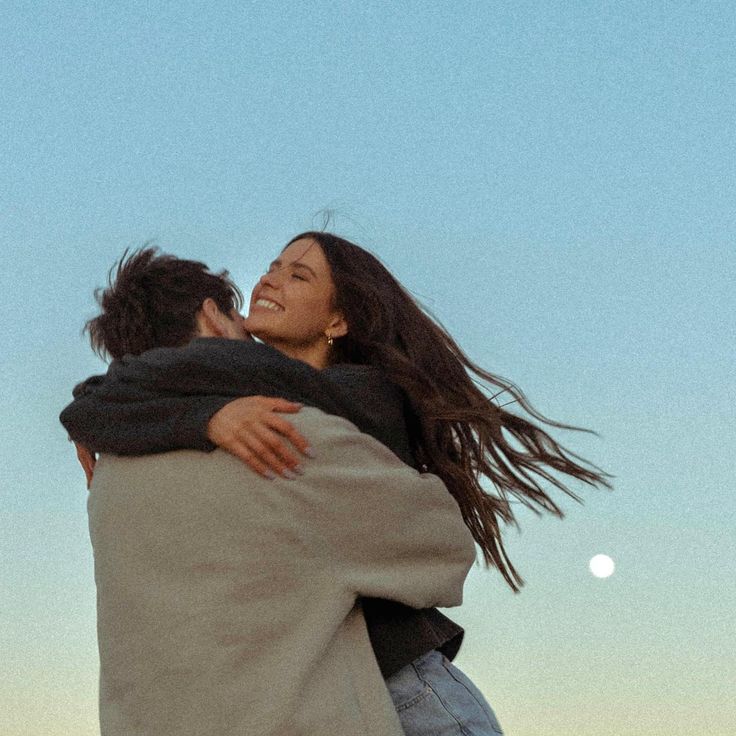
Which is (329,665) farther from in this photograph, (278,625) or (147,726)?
(147,726)

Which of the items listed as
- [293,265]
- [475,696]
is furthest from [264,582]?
[293,265]

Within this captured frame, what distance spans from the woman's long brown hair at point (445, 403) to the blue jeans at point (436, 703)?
78 centimetres

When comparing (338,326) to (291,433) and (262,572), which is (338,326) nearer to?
(291,433)

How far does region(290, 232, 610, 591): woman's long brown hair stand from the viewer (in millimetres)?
3535

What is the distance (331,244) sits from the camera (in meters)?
4.01

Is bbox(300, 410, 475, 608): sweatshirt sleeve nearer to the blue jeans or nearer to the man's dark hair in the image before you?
the blue jeans

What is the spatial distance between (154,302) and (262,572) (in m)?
1.28

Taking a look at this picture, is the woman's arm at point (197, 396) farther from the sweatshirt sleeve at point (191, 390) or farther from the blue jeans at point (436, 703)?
the blue jeans at point (436, 703)

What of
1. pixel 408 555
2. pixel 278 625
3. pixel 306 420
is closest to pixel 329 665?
pixel 278 625

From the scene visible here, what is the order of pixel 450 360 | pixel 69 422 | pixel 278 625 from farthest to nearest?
pixel 450 360
pixel 69 422
pixel 278 625

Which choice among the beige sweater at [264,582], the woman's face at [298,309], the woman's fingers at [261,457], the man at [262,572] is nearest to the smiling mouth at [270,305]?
the woman's face at [298,309]

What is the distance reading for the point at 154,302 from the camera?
12.0 feet

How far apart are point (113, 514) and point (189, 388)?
1.28ft

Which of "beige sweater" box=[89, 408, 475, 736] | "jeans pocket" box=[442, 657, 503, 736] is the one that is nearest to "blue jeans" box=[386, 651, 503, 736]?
"jeans pocket" box=[442, 657, 503, 736]
